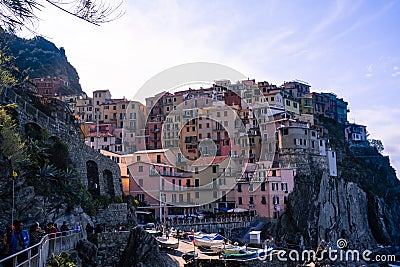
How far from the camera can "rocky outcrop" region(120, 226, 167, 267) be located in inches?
862

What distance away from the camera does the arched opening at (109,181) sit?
36.8 meters

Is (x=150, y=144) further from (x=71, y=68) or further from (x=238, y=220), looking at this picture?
(x=71, y=68)

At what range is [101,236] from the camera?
23188 millimetres

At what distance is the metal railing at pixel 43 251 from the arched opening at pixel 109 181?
1695cm

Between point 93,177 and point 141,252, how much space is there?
43.6 feet

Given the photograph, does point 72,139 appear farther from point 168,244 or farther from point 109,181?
point 168,244

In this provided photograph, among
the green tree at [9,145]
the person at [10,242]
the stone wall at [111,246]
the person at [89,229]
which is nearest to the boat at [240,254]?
the stone wall at [111,246]

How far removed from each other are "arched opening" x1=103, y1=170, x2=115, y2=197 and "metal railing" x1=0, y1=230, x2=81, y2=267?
1695 centimetres

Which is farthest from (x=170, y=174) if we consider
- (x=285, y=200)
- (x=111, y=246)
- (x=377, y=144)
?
(x=377, y=144)

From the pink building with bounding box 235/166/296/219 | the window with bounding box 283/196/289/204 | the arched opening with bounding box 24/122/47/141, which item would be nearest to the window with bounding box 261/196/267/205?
the pink building with bounding box 235/166/296/219

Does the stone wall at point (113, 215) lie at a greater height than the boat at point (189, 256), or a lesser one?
greater

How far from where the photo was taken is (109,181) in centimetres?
3731

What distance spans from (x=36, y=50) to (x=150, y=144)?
49.5 meters

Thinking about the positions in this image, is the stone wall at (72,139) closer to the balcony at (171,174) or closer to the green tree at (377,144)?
the balcony at (171,174)
